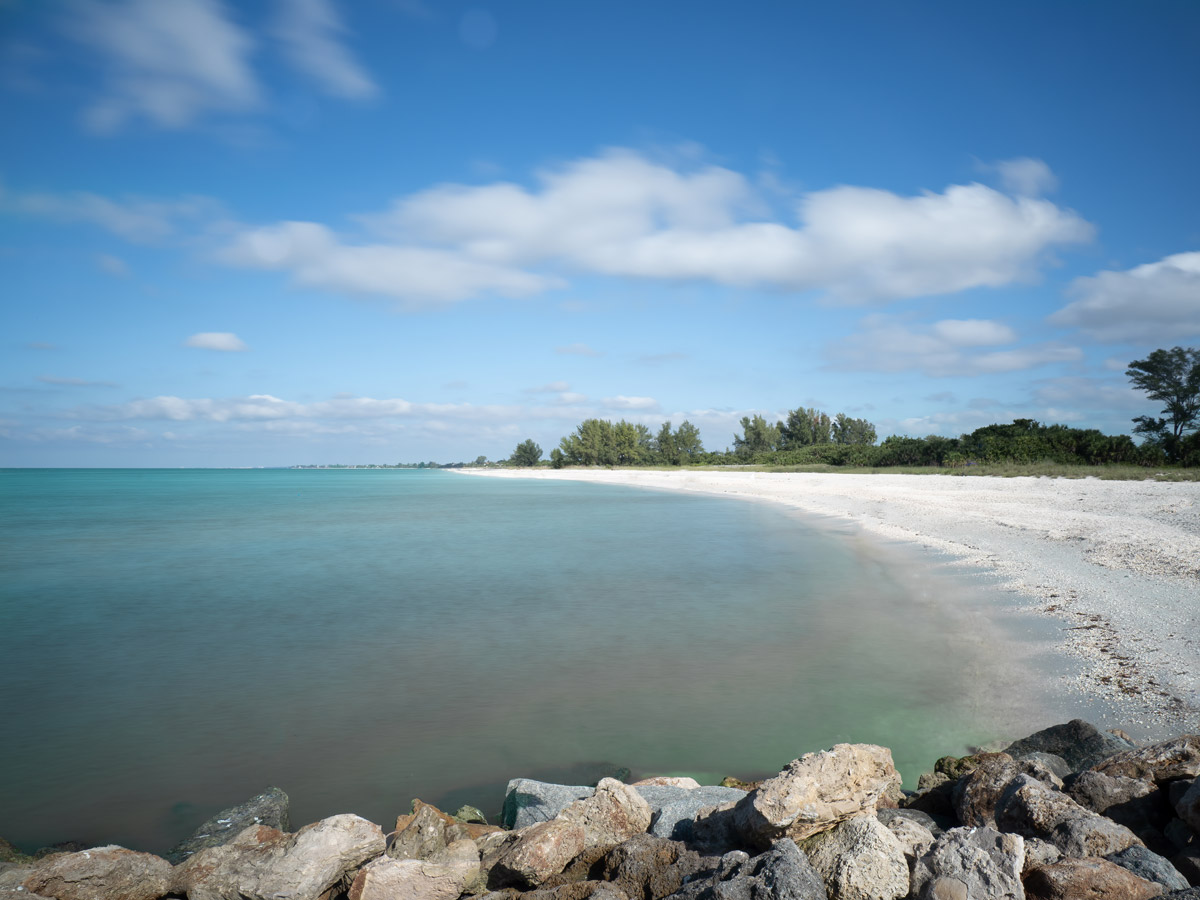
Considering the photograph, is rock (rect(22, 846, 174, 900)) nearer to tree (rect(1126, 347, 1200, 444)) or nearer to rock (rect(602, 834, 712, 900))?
rock (rect(602, 834, 712, 900))

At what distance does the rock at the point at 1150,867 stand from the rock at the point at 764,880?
5.11ft

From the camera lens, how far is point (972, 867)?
10.8 feet

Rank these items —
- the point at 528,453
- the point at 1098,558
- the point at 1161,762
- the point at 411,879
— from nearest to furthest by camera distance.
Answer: the point at 411,879
the point at 1161,762
the point at 1098,558
the point at 528,453

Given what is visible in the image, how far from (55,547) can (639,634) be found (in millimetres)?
25715

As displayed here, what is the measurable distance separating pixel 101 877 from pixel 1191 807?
632 cm

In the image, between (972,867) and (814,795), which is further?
(814,795)

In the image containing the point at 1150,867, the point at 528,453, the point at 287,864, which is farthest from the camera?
the point at 528,453

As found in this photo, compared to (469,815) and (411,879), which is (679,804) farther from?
(411,879)

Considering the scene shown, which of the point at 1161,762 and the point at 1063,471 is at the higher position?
the point at 1063,471

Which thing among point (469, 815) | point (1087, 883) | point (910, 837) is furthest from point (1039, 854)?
point (469, 815)

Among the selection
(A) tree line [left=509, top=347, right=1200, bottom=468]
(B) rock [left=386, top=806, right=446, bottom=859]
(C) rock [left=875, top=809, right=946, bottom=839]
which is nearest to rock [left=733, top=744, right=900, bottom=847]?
(C) rock [left=875, top=809, right=946, bottom=839]

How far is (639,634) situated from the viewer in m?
11.0

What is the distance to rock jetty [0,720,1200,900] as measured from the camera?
3.33m

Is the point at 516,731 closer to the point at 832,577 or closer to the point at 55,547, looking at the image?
the point at 832,577
